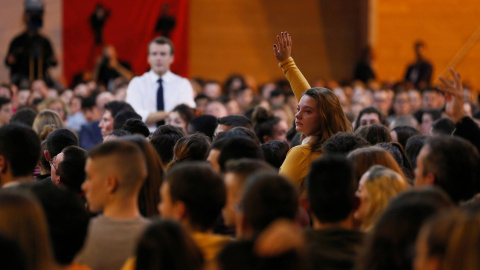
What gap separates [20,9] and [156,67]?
27.5 feet

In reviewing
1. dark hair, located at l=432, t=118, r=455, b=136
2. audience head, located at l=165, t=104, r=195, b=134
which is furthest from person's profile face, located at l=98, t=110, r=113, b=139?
dark hair, located at l=432, t=118, r=455, b=136

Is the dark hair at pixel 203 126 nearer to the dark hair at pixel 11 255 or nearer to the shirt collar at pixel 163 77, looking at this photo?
the shirt collar at pixel 163 77

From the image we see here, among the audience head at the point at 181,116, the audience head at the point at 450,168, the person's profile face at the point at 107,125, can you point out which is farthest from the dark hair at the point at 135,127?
the audience head at the point at 450,168

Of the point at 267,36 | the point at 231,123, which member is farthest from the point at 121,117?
the point at 267,36

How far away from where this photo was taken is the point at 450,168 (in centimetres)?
377

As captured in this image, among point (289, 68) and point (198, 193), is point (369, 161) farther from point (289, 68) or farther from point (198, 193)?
point (289, 68)

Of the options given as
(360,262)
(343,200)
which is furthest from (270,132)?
(360,262)

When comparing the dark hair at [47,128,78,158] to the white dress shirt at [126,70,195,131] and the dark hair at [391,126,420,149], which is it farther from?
the white dress shirt at [126,70,195,131]

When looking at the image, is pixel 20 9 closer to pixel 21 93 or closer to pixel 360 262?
pixel 21 93

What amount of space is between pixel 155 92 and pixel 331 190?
18.9 ft

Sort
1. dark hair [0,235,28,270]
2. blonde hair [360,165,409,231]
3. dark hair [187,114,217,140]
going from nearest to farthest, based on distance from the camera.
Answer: dark hair [0,235,28,270]
blonde hair [360,165,409,231]
dark hair [187,114,217,140]

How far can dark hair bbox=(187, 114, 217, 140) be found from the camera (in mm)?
7168

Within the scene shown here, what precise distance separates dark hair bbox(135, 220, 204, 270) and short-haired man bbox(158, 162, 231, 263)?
0.55m

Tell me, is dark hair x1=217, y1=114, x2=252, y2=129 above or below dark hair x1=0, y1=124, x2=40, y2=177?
below
